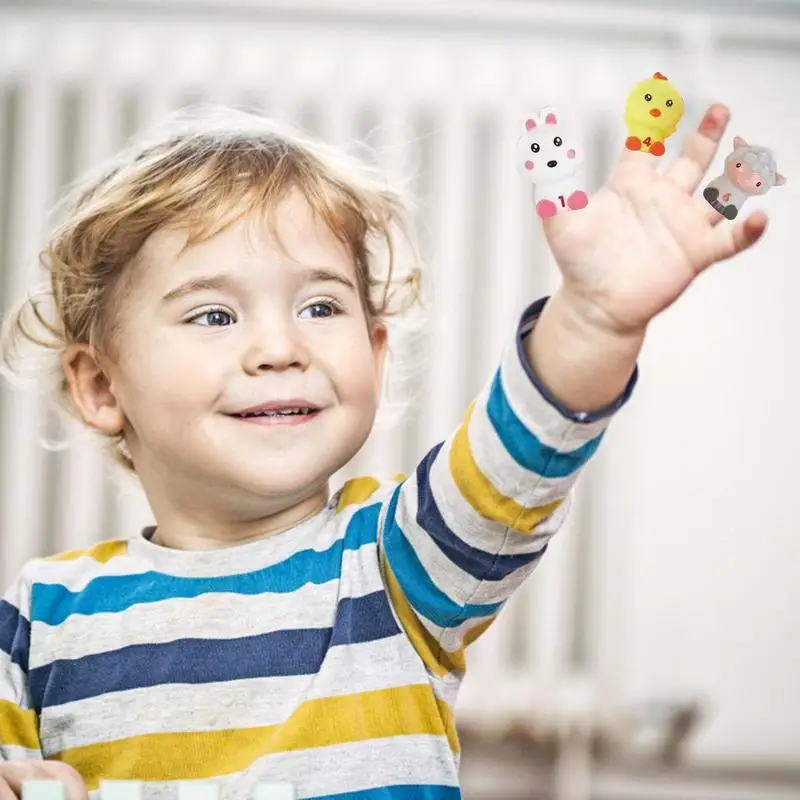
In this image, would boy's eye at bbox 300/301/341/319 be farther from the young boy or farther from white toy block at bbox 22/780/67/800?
white toy block at bbox 22/780/67/800

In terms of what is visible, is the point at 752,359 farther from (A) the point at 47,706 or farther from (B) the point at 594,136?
(A) the point at 47,706

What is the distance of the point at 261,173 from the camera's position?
73cm

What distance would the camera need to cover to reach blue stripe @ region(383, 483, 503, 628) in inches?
24.1

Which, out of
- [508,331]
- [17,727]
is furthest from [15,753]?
[508,331]

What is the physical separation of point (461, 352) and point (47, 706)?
1357mm

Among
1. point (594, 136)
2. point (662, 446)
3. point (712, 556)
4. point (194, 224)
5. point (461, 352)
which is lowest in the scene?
point (712, 556)

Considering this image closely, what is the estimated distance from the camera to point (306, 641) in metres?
0.65

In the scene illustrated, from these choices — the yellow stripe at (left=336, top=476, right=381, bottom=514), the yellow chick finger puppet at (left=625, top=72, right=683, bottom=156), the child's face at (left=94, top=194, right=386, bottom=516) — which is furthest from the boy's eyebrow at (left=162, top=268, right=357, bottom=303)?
the yellow chick finger puppet at (left=625, top=72, right=683, bottom=156)

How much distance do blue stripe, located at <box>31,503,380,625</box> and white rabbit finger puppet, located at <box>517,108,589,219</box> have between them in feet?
0.74

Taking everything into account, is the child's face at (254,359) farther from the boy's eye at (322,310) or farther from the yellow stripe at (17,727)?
the yellow stripe at (17,727)

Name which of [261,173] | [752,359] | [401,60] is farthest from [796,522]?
[261,173]

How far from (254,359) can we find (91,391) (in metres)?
0.19

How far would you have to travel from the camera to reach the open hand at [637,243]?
0.51 m

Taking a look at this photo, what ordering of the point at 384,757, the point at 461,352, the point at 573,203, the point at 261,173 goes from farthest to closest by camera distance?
the point at 461,352 < the point at 261,173 < the point at 384,757 < the point at 573,203
